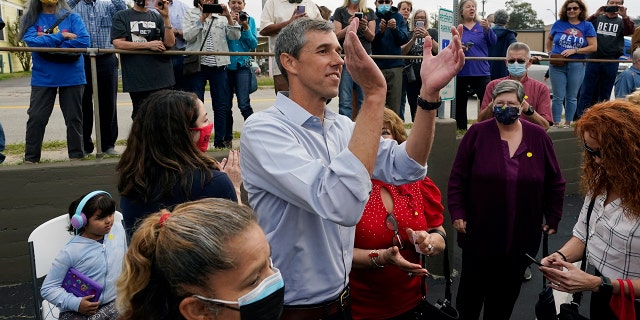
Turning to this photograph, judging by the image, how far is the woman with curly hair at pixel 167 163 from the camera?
2.89 m

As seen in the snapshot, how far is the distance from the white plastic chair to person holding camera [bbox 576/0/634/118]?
761 cm

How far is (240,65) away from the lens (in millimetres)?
6867

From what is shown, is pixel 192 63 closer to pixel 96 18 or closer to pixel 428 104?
pixel 96 18

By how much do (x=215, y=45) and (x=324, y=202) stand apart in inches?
196

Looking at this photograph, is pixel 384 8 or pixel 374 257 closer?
pixel 374 257

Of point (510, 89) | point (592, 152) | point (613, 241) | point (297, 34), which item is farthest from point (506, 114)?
point (297, 34)

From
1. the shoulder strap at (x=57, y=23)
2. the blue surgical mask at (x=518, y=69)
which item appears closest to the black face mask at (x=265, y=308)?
the blue surgical mask at (x=518, y=69)

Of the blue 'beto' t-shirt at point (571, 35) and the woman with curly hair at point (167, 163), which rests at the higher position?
the blue 'beto' t-shirt at point (571, 35)

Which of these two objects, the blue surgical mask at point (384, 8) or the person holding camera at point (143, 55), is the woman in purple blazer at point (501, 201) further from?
the blue surgical mask at point (384, 8)

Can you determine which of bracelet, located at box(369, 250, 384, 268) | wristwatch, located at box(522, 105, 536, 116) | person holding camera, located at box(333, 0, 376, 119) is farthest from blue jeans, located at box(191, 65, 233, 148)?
bracelet, located at box(369, 250, 384, 268)

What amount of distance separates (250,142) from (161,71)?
4.11 metres

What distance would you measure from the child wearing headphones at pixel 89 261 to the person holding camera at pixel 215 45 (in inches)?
116

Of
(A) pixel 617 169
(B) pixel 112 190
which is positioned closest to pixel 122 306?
(A) pixel 617 169

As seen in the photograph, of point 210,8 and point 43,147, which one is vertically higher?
point 210,8
